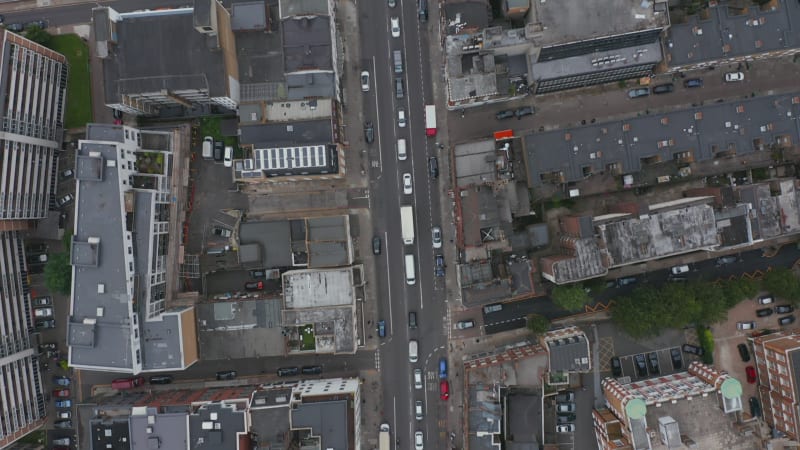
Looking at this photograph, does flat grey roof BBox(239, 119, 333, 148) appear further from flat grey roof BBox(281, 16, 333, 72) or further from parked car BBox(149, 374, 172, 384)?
parked car BBox(149, 374, 172, 384)

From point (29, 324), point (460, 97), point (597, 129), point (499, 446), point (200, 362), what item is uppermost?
point (460, 97)

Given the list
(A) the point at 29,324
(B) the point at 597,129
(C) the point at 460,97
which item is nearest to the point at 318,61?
(C) the point at 460,97

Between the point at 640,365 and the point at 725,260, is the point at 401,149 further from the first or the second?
the point at 725,260

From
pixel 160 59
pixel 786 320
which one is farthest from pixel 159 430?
pixel 786 320

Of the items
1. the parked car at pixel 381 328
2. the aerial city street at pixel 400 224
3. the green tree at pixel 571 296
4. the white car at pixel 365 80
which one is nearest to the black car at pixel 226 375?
the aerial city street at pixel 400 224

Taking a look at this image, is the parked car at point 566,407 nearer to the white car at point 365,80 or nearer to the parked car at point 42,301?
the white car at point 365,80

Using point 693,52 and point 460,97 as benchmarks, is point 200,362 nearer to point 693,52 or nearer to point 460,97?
point 460,97
